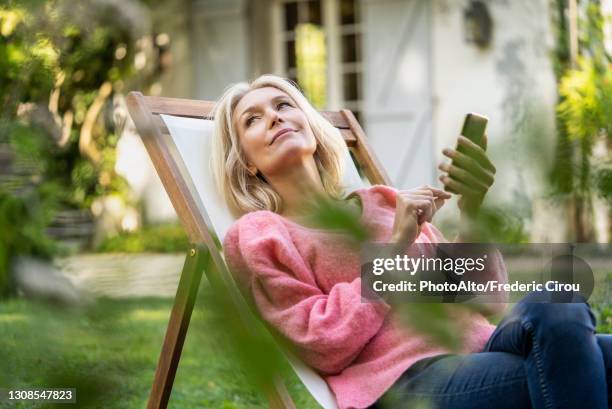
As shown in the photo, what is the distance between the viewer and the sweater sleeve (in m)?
1.64

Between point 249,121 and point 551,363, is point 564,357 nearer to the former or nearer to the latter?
point 551,363

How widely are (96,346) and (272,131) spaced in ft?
4.55

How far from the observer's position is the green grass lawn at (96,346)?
440 millimetres

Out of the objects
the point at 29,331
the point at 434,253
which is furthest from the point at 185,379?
the point at 29,331

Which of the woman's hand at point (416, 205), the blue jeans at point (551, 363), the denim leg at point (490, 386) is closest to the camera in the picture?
the woman's hand at point (416, 205)

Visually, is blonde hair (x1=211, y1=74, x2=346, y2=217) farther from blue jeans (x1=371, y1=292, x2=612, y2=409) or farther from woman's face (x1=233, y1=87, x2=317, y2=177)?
blue jeans (x1=371, y1=292, x2=612, y2=409)

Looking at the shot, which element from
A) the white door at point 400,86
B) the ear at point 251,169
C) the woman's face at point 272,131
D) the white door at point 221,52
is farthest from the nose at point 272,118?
the white door at point 221,52

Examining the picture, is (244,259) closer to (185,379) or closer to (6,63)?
(6,63)

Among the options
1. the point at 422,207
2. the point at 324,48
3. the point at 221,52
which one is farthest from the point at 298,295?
the point at 221,52

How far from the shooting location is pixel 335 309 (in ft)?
5.44

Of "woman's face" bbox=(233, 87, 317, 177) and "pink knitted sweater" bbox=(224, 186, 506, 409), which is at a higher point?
"woman's face" bbox=(233, 87, 317, 177)

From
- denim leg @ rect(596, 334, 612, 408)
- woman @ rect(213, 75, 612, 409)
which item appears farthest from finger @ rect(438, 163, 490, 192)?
denim leg @ rect(596, 334, 612, 408)

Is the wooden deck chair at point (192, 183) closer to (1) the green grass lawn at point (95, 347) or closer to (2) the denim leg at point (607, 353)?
(2) the denim leg at point (607, 353)

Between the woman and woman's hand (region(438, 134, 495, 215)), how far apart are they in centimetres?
45
